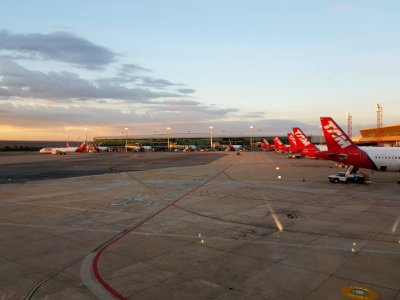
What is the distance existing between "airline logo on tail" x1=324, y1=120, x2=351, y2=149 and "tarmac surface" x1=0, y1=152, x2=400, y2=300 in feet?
39.9

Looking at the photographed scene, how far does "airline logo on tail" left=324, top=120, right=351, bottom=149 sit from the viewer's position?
136ft

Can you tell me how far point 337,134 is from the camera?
4178cm

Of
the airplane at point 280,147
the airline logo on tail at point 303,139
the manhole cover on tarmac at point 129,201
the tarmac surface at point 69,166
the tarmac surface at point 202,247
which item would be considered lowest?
the tarmac surface at point 202,247

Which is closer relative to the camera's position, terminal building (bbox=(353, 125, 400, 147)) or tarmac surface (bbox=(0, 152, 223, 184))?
tarmac surface (bbox=(0, 152, 223, 184))

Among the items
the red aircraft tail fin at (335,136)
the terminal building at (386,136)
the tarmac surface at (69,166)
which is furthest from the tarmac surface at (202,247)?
the terminal building at (386,136)

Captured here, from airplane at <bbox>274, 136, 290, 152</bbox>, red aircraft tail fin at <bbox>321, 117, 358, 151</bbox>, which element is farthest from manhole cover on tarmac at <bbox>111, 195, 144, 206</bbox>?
airplane at <bbox>274, 136, 290, 152</bbox>

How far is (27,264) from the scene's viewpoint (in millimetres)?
14039

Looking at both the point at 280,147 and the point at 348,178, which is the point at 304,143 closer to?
the point at 348,178

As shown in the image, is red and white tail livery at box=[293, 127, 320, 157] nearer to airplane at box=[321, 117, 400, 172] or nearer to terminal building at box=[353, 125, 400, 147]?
airplane at box=[321, 117, 400, 172]

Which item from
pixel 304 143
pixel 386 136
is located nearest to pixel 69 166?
pixel 304 143

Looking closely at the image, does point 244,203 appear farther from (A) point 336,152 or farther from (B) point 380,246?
(A) point 336,152

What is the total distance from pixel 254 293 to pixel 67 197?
81.4ft

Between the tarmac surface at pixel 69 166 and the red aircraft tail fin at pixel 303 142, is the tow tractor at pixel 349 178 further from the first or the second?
the tarmac surface at pixel 69 166

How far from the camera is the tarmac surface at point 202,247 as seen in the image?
37.8ft
